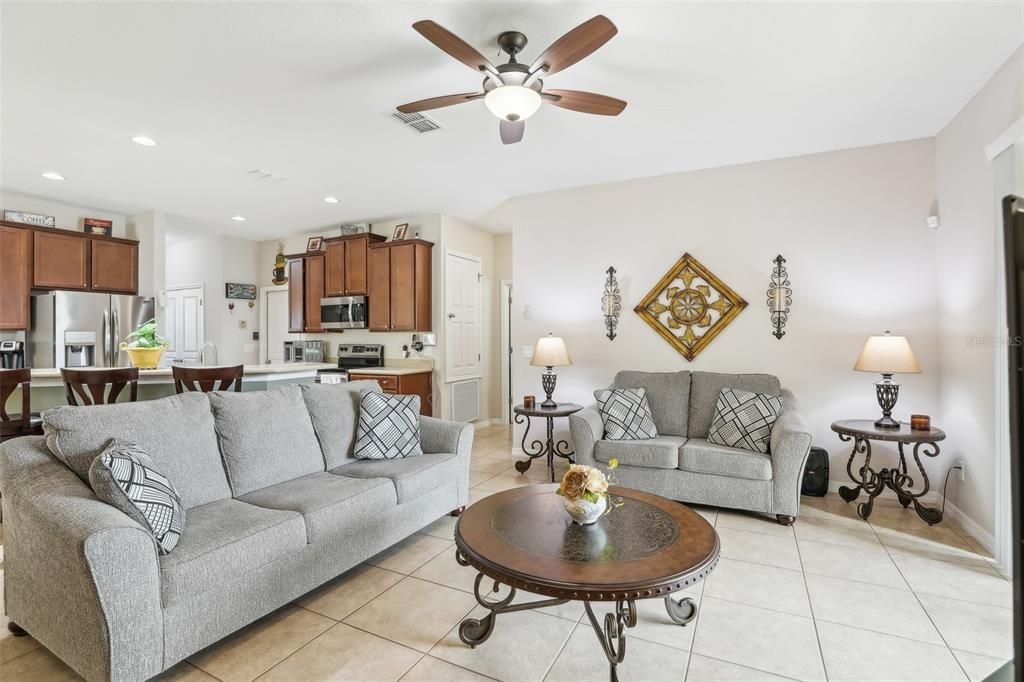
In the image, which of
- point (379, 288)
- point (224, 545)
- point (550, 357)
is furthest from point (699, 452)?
point (379, 288)

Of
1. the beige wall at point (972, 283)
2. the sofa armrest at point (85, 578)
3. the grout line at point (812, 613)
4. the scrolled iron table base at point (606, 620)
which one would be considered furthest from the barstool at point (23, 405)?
the beige wall at point (972, 283)

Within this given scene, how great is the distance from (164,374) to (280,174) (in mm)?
1918

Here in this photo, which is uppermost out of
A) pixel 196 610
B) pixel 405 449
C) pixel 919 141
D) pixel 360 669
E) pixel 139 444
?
pixel 919 141

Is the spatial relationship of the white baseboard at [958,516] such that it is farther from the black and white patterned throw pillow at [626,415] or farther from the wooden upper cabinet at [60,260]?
the wooden upper cabinet at [60,260]

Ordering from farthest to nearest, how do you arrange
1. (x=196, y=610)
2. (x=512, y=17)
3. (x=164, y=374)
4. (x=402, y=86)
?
(x=164, y=374) < (x=402, y=86) < (x=512, y=17) < (x=196, y=610)

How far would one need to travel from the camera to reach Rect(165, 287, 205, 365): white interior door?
22.7 feet

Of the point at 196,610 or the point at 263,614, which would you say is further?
the point at 263,614

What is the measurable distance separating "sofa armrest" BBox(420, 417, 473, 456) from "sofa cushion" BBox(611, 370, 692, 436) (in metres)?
1.57

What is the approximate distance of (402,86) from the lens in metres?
2.91

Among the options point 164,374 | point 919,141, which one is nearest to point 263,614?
point 164,374

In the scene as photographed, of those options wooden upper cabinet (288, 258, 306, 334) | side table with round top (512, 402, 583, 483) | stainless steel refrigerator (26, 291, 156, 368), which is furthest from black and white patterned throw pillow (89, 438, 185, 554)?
wooden upper cabinet (288, 258, 306, 334)

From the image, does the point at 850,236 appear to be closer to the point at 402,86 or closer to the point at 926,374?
the point at 926,374

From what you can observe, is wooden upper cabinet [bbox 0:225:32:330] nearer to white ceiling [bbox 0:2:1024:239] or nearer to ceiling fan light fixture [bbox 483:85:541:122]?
white ceiling [bbox 0:2:1024:239]

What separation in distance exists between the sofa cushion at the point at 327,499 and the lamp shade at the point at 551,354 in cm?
198
